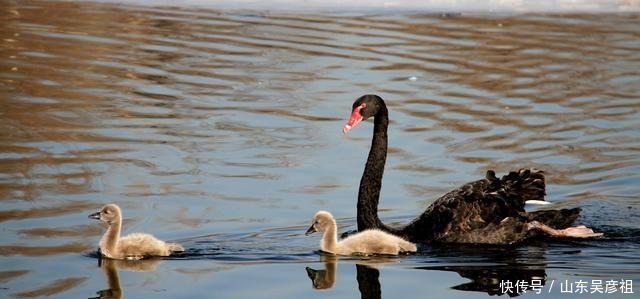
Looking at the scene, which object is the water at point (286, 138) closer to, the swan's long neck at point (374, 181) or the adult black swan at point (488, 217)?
the adult black swan at point (488, 217)

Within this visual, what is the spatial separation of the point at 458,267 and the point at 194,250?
Result: 1.58 meters

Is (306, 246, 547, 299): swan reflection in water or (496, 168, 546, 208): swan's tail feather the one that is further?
(496, 168, 546, 208): swan's tail feather

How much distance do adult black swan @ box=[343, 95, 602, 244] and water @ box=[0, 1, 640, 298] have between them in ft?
0.58

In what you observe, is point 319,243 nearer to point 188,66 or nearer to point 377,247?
point 377,247

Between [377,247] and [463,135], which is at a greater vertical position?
[463,135]

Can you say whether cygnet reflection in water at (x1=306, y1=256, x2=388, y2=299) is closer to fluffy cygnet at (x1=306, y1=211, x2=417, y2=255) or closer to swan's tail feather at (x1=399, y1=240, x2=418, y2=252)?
fluffy cygnet at (x1=306, y1=211, x2=417, y2=255)

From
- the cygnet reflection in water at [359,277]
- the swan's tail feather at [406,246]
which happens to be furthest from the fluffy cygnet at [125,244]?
the swan's tail feather at [406,246]

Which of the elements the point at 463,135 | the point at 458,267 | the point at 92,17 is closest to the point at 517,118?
the point at 463,135

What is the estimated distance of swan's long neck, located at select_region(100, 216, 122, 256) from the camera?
7141mm

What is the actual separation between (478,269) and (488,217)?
0.92 metres

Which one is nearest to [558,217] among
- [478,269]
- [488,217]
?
[488,217]

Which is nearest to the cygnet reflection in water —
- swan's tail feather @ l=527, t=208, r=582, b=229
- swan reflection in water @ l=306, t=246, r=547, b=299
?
swan reflection in water @ l=306, t=246, r=547, b=299

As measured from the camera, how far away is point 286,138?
1086 cm

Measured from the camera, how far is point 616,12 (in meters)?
19.5
